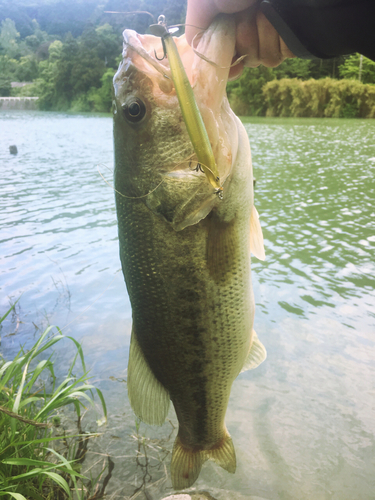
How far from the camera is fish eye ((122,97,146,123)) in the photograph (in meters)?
1.44

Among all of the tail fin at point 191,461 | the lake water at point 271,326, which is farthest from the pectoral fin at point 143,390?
the lake water at point 271,326

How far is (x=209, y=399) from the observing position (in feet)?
5.88

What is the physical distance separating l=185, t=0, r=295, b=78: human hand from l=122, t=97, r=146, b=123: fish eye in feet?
0.98

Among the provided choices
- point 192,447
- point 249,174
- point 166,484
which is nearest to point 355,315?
point 166,484

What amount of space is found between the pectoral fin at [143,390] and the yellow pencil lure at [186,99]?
0.96 m

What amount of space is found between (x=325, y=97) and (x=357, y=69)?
1766 centimetres

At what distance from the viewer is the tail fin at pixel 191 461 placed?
1898 millimetres

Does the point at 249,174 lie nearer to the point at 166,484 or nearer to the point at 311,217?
the point at 166,484

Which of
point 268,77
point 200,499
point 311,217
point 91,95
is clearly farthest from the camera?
point 91,95

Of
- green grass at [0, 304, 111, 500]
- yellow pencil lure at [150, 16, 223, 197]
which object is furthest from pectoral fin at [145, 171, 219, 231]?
green grass at [0, 304, 111, 500]

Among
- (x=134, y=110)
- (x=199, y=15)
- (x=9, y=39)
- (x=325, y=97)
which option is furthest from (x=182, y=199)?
(x=9, y=39)

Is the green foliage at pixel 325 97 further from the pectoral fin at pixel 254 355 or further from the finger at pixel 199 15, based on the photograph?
the finger at pixel 199 15

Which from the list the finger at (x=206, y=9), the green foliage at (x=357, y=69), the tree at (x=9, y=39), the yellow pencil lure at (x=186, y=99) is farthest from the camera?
the tree at (x=9, y=39)

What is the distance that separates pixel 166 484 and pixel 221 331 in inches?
71.6
